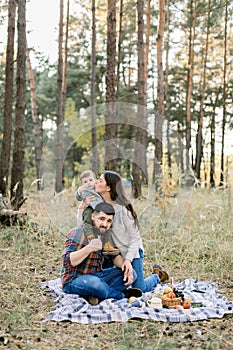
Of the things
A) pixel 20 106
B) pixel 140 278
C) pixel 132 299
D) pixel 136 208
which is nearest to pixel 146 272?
pixel 140 278

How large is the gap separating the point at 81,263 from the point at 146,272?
1240 millimetres

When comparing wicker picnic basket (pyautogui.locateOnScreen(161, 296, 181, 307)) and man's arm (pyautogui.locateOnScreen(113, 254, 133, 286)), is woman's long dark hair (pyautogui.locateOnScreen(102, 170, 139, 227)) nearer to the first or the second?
man's arm (pyautogui.locateOnScreen(113, 254, 133, 286))

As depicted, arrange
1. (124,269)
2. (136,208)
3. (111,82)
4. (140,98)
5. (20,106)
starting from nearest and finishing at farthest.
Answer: (124,269)
(111,82)
(136,208)
(20,106)
(140,98)

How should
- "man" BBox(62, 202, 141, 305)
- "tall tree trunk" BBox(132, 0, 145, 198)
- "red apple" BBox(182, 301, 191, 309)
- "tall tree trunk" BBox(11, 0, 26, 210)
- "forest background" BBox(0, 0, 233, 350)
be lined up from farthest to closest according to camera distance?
1. "tall tree trunk" BBox(132, 0, 145, 198)
2. "tall tree trunk" BBox(11, 0, 26, 210)
3. "man" BBox(62, 202, 141, 305)
4. "red apple" BBox(182, 301, 191, 309)
5. "forest background" BBox(0, 0, 233, 350)

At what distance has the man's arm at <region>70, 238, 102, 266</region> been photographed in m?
4.15

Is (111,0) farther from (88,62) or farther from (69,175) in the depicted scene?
(69,175)

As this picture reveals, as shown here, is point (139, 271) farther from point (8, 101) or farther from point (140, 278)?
point (8, 101)

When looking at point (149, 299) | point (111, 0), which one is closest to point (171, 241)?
point (149, 299)

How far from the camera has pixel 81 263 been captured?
4312 mm

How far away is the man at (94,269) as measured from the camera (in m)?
4.16

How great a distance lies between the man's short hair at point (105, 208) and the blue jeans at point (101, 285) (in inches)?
19.9

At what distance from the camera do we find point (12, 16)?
919cm

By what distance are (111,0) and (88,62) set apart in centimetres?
1558

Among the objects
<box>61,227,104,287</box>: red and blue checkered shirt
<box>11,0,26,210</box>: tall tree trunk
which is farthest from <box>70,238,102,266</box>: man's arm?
<box>11,0,26,210</box>: tall tree trunk
